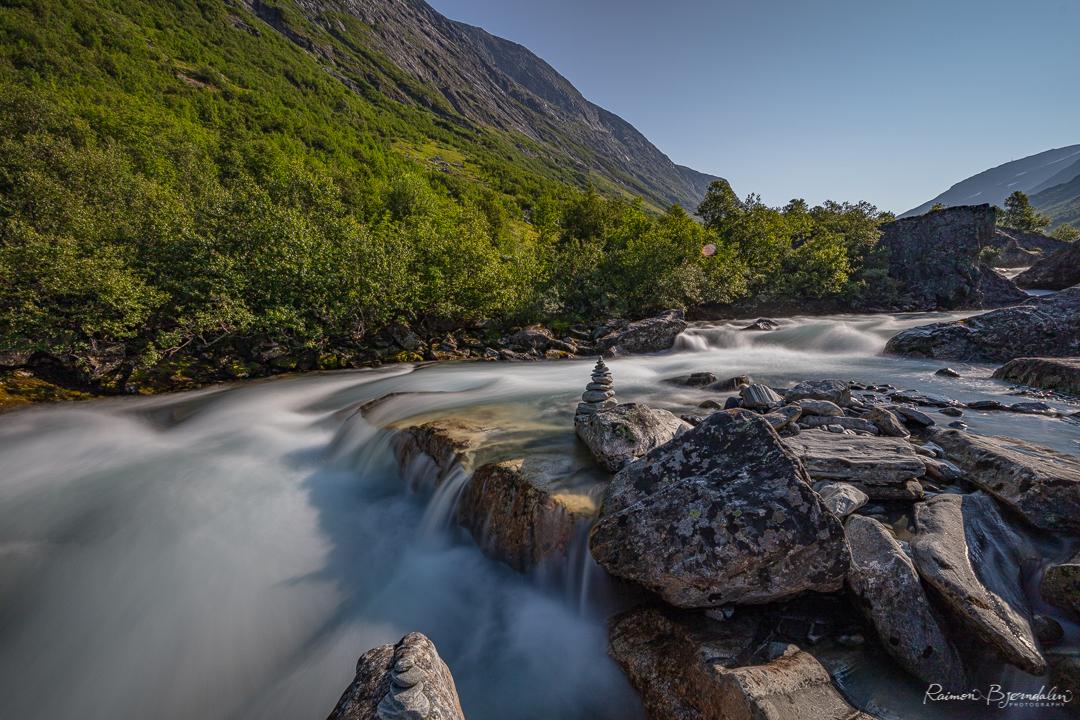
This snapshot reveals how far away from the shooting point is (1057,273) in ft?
97.3

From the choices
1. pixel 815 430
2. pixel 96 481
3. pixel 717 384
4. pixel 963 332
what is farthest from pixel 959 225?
pixel 96 481

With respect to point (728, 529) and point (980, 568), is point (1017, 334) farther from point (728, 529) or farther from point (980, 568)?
point (728, 529)

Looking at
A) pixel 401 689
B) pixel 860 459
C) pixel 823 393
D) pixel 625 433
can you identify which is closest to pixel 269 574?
pixel 401 689

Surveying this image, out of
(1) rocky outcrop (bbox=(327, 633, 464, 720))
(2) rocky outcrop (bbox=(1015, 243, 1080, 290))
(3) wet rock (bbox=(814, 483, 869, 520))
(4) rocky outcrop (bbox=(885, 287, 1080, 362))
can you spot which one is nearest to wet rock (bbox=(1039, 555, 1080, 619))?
(3) wet rock (bbox=(814, 483, 869, 520))

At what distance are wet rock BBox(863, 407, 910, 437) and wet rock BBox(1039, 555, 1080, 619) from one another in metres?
3.15

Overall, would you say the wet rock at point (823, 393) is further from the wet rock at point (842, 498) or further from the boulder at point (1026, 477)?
the wet rock at point (842, 498)

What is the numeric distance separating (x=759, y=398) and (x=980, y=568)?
151 inches

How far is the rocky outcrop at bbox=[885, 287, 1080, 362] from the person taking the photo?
11695 millimetres

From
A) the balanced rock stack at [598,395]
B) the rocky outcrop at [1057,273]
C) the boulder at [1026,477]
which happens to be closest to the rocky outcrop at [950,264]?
the rocky outcrop at [1057,273]

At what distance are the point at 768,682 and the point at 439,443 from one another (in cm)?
496

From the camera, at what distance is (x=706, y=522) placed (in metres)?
3.19

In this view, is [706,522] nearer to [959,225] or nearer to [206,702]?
[206,702]

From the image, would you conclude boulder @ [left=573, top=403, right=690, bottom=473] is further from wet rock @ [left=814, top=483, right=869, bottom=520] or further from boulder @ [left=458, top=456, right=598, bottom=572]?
wet rock @ [left=814, top=483, right=869, bottom=520]

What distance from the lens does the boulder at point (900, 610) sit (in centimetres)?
253
